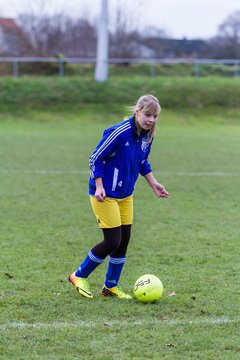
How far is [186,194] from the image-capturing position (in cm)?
1120

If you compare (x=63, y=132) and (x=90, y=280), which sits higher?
(x=90, y=280)

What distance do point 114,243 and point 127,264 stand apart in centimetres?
132

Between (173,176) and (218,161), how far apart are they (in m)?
2.87

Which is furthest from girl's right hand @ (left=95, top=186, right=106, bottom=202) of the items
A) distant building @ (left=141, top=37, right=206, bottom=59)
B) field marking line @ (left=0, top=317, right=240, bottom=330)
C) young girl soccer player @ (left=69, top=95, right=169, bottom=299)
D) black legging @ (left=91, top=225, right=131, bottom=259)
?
distant building @ (left=141, top=37, right=206, bottom=59)

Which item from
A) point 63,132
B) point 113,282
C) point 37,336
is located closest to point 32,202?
point 113,282

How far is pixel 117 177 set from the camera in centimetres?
548

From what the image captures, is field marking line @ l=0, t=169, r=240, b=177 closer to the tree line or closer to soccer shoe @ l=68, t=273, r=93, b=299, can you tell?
soccer shoe @ l=68, t=273, r=93, b=299

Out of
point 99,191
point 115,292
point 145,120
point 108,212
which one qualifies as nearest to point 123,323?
point 115,292

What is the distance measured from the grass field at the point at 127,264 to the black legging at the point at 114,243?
40cm

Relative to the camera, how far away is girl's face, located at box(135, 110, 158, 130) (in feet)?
17.5

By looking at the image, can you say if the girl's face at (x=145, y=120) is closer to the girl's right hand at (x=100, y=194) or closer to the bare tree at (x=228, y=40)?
the girl's right hand at (x=100, y=194)

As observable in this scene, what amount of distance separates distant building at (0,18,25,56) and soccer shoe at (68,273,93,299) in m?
31.5

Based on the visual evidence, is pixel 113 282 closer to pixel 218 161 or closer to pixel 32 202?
pixel 32 202

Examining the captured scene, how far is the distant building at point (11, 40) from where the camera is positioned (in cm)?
3631
